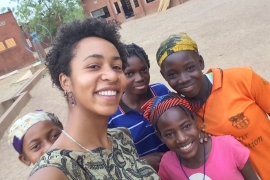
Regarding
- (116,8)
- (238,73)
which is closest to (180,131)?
(238,73)

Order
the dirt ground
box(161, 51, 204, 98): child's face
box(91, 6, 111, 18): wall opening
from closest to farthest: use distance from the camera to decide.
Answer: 1. box(161, 51, 204, 98): child's face
2. the dirt ground
3. box(91, 6, 111, 18): wall opening

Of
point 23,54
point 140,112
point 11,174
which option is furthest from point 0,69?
point 140,112

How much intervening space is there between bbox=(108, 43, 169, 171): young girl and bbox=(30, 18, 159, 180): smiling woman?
0.46m

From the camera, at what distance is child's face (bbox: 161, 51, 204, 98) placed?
178 cm

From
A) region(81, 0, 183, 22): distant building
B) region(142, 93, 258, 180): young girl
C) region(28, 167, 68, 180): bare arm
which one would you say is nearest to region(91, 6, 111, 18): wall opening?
region(81, 0, 183, 22): distant building

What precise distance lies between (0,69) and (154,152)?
25982 mm

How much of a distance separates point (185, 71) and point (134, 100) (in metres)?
0.46

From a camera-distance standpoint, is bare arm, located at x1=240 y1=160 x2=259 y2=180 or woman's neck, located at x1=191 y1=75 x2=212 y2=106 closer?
bare arm, located at x1=240 y1=160 x2=259 y2=180

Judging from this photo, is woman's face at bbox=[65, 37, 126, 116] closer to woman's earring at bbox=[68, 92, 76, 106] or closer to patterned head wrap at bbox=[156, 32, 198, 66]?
woman's earring at bbox=[68, 92, 76, 106]

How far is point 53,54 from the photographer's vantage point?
4.66 feet

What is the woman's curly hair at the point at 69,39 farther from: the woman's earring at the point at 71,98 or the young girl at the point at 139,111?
the young girl at the point at 139,111

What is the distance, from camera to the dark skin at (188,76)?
1.78 m

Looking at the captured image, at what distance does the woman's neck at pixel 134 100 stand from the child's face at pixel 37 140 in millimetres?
546

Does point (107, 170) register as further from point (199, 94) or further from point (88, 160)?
point (199, 94)
